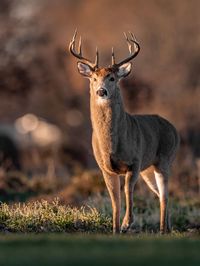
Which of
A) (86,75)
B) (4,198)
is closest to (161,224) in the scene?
(86,75)

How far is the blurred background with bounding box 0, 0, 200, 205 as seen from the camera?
46562 mm

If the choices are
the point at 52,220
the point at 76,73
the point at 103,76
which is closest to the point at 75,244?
the point at 52,220

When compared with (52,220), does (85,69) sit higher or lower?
higher

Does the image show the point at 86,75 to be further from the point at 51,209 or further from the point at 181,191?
the point at 181,191

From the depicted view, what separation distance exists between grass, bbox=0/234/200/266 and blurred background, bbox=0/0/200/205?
83.9 feet

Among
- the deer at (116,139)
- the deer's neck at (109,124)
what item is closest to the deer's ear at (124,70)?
the deer at (116,139)

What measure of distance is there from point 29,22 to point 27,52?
1798mm

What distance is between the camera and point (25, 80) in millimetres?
49656

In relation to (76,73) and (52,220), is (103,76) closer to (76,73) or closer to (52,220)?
(52,220)

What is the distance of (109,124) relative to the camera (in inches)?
671

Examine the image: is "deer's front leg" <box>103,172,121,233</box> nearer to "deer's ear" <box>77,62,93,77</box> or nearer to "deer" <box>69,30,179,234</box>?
"deer" <box>69,30,179,234</box>

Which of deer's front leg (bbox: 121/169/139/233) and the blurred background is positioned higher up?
the blurred background

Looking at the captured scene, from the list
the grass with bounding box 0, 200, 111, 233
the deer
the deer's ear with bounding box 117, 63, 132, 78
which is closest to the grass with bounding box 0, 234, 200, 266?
the grass with bounding box 0, 200, 111, 233

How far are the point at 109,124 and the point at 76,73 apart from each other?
35.3 metres
